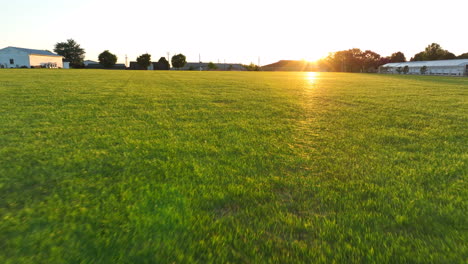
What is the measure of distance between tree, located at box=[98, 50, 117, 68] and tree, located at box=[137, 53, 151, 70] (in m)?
6.17

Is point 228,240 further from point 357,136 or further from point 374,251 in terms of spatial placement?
point 357,136

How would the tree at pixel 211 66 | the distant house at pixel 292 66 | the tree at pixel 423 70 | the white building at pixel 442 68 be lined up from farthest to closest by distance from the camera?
the distant house at pixel 292 66 < the tree at pixel 211 66 < the tree at pixel 423 70 < the white building at pixel 442 68

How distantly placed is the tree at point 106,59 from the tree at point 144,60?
6.17m

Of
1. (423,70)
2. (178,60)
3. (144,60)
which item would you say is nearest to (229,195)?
(423,70)

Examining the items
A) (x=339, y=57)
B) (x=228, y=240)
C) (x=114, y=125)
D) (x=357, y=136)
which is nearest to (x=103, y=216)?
(x=228, y=240)

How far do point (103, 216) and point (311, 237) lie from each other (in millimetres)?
1353

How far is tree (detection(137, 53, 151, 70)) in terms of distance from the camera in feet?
203

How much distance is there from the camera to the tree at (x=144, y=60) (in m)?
61.8

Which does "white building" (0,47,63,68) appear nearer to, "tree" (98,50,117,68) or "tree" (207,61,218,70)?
"tree" (98,50,117,68)

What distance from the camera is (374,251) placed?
1335mm

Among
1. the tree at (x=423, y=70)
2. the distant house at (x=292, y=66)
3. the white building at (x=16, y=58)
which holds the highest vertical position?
the distant house at (x=292, y=66)

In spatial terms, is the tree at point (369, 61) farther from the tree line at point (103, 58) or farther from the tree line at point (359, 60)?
the tree line at point (103, 58)

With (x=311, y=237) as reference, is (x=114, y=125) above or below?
above

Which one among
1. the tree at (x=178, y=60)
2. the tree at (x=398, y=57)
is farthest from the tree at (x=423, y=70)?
the tree at (x=178, y=60)
